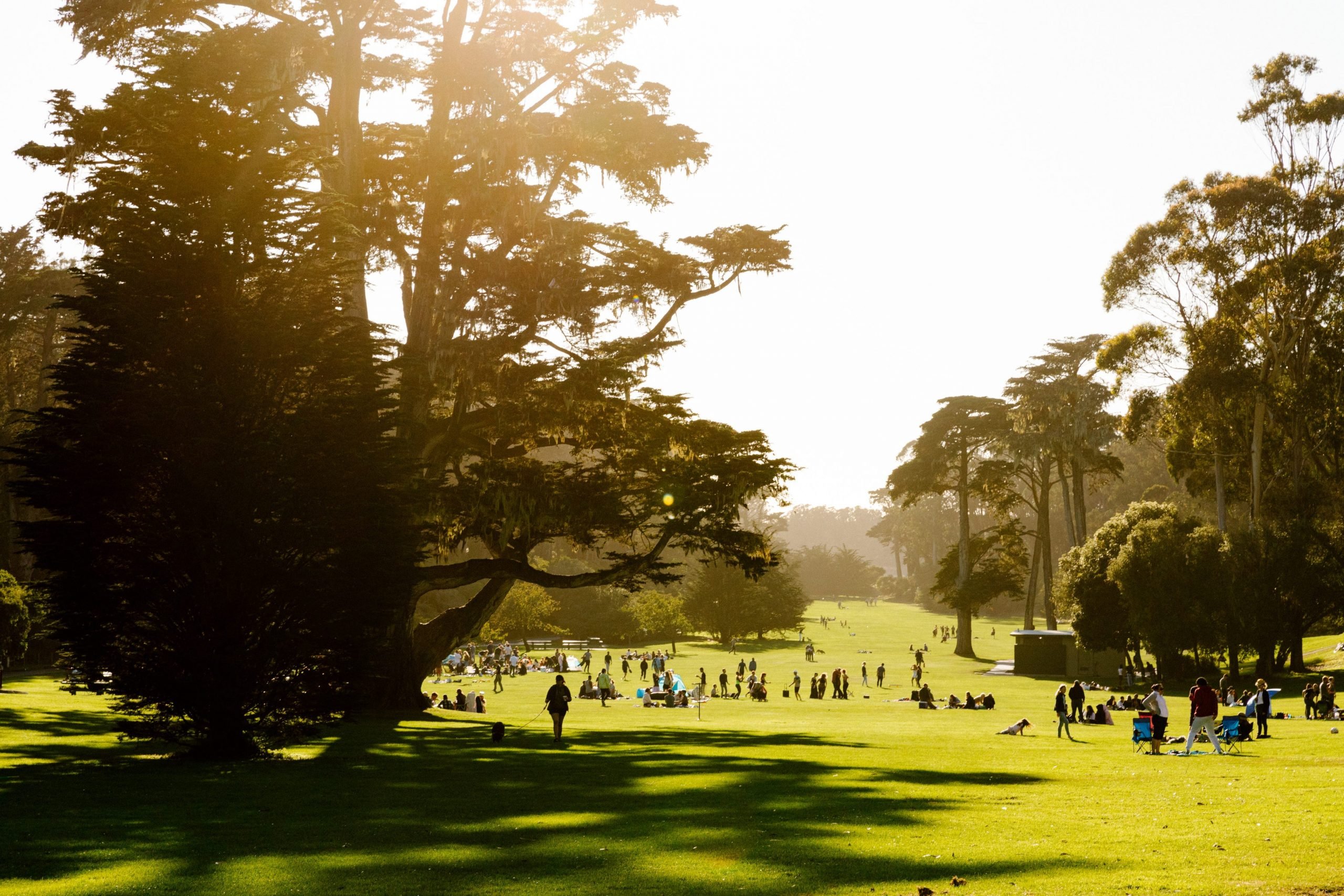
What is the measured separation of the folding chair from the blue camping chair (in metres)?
1.53

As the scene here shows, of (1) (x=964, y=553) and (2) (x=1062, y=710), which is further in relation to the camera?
(1) (x=964, y=553)

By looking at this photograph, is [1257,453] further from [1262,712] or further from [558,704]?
[558,704]

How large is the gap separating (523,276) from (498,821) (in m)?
Result: 18.1

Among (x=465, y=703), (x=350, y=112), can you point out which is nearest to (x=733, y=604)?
(x=465, y=703)

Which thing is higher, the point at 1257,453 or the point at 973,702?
the point at 1257,453

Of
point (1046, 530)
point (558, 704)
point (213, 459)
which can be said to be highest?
point (1046, 530)

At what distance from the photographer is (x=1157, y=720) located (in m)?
21.9

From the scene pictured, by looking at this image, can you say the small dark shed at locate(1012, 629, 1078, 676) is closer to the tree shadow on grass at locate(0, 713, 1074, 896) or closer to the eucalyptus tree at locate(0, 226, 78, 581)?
the tree shadow on grass at locate(0, 713, 1074, 896)

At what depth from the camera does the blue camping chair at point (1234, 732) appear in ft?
74.6

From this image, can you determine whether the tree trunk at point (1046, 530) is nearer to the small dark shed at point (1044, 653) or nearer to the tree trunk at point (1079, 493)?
the tree trunk at point (1079, 493)

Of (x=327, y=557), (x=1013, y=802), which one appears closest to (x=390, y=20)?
(x=327, y=557)

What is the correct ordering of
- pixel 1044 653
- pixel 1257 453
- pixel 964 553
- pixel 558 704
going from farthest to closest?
pixel 964 553
pixel 1044 653
pixel 1257 453
pixel 558 704

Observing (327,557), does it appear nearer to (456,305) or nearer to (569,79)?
(456,305)

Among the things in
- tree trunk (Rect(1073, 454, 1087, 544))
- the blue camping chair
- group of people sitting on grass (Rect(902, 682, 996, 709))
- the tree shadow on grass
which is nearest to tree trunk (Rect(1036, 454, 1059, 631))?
tree trunk (Rect(1073, 454, 1087, 544))
